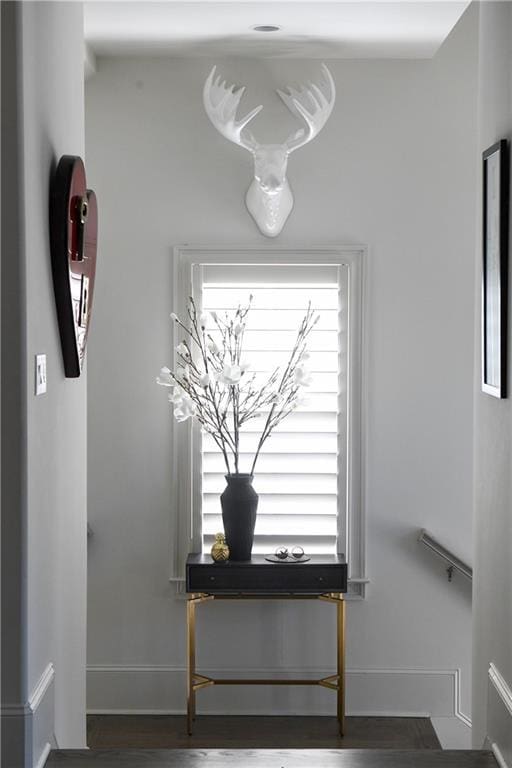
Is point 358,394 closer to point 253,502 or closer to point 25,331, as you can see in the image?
point 253,502

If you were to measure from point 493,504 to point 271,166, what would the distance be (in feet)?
7.12

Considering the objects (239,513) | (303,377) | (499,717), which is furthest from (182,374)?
(499,717)

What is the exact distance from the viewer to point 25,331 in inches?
85.9

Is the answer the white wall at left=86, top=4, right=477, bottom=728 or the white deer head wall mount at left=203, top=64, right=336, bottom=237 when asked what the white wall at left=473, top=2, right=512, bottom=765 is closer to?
the white deer head wall mount at left=203, top=64, right=336, bottom=237

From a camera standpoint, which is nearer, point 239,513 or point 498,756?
point 498,756

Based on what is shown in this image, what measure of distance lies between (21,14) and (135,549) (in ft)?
9.76

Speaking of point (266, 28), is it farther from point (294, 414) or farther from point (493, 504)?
point (493, 504)

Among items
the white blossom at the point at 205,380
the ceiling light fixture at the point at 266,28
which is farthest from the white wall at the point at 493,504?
the white blossom at the point at 205,380

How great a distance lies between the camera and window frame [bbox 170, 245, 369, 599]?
4574 millimetres

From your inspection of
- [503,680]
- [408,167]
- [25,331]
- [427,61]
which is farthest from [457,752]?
[427,61]

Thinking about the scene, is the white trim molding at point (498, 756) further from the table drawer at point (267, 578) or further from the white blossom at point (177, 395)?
the white blossom at point (177, 395)

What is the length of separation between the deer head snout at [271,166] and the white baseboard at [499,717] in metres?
2.40

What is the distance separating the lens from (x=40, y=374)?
7.70ft

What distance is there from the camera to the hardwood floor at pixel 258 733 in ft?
14.2
